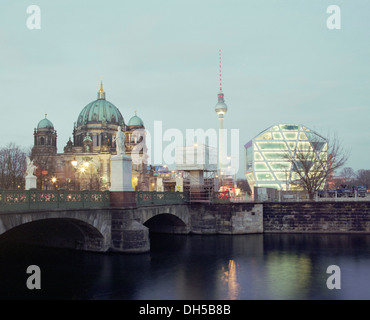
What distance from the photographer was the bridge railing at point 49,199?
20.9 meters

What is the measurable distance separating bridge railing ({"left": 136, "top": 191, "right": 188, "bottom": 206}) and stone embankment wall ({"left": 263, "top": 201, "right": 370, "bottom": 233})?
9918 millimetres

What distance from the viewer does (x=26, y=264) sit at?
26.5 metres

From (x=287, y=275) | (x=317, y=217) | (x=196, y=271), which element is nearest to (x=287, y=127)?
(x=317, y=217)

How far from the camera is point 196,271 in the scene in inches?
1020

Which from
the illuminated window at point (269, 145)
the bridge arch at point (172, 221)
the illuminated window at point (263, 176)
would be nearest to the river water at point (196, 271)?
the bridge arch at point (172, 221)

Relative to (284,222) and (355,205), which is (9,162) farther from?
(355,205)

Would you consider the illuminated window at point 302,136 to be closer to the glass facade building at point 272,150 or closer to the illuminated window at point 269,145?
the glass facade building at point 272,150

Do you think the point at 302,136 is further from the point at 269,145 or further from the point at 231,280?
the point at 231,280

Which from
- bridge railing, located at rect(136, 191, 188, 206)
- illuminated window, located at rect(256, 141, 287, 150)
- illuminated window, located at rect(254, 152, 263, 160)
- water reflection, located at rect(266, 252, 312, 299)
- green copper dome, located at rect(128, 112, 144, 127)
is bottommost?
water reflection, located at rect(266, 252, 312, 299)

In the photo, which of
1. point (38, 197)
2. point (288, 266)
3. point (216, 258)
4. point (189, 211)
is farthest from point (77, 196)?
point (189, 211)

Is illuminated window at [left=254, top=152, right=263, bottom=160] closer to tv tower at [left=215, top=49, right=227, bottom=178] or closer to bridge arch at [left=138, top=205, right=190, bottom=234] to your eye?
tv tower at [left=215, top=49, right=227, bottom=178]

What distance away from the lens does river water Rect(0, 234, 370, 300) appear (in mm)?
20547

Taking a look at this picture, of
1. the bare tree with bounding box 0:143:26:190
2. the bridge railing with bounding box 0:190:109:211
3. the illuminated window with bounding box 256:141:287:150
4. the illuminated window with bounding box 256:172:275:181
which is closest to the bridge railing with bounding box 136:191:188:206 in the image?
the bridge railing with bounding box 0:190:109:211

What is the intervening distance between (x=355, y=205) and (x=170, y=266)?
25.9 meters
